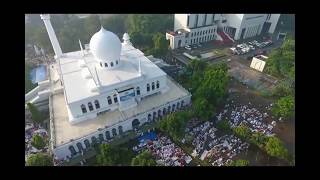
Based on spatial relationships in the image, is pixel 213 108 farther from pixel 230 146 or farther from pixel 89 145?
pixel 89 145

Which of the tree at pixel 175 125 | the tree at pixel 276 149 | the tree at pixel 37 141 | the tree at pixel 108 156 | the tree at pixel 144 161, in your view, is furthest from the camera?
the tree at pixel 175 125

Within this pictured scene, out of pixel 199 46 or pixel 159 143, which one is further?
pixel 199 46

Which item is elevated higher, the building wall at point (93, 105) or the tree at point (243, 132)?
the building wall at point (93, 105)

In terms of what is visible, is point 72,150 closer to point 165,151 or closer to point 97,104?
point 97,104

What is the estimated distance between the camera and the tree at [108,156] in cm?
2103

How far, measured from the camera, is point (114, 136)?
25703 millimetres

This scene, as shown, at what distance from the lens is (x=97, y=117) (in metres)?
25.9

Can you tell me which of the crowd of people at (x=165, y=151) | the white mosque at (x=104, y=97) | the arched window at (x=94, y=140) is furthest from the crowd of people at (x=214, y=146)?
the arched window at (x=94, y=140)

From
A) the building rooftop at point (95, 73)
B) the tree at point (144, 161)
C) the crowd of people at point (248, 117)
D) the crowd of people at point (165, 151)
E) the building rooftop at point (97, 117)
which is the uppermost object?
the building rooftop at point (95, 73)

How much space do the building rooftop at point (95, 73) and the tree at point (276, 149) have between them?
45.3 ft

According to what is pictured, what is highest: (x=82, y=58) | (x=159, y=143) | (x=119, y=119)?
(x=82, y=58)

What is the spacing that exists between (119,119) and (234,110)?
14.3m

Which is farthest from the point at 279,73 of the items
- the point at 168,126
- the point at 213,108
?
the point at 168,126

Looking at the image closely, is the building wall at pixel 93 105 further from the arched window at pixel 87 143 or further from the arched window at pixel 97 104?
the arched window at pixel 87 143
